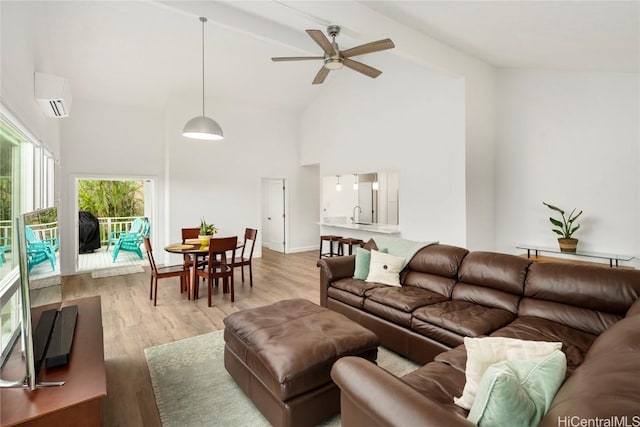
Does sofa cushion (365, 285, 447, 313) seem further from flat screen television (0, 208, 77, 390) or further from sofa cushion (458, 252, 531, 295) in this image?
flat screen television (0, 208, 77, 390)

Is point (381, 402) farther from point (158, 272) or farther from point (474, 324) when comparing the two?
point (158, 272)

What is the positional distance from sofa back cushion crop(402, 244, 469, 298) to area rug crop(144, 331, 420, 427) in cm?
79

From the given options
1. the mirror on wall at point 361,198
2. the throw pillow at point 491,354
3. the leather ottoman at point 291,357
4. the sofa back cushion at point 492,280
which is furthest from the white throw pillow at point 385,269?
the mirror on wall at point 361,198

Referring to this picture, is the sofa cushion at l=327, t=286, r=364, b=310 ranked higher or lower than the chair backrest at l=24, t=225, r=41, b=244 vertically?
lower

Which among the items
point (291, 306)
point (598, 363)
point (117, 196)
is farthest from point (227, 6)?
point (117, 196)

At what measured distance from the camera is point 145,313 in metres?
3.90

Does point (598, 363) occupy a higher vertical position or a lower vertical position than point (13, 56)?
lower

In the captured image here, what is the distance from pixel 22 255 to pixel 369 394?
1605 millimetres

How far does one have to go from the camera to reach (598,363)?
109cm

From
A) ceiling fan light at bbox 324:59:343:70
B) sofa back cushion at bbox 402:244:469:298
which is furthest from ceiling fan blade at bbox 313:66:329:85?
sofa back cushion at bbox 402:244:469:298

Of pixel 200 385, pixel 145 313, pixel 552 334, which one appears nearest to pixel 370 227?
pixel 145 313

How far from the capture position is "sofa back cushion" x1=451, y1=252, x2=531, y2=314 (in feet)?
8.73

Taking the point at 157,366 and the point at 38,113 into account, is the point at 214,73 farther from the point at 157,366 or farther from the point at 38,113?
the point at 157,366

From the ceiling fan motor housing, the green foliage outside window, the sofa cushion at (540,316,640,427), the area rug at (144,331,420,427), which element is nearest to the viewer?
the sofa cushion at (540,316,640,427)
